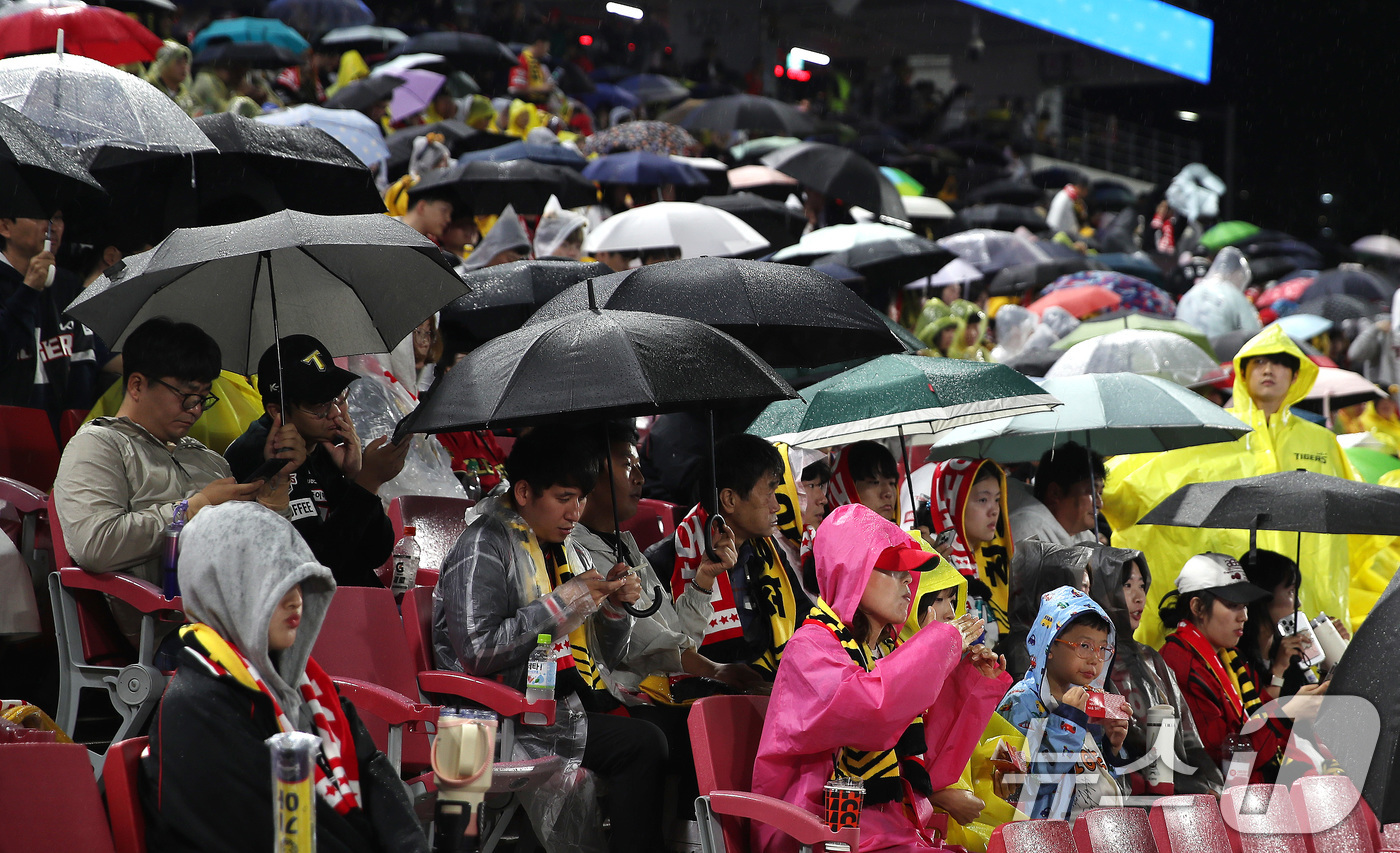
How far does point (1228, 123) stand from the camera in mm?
30312

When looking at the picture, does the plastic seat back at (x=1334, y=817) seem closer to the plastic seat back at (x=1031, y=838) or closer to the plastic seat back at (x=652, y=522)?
the plastic seat back at (x=1031, y=838)

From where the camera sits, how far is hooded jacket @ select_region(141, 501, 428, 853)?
9.59 feet

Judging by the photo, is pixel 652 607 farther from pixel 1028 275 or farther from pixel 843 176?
pixel 1028 275

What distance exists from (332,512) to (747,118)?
1122 centimetres

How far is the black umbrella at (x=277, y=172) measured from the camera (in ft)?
19.0

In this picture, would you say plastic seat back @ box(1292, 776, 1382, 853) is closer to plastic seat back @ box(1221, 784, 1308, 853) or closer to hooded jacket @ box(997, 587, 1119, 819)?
plastic seat back @ box(1221, 784, 1308, 853)

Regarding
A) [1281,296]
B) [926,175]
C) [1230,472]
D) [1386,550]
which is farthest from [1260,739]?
[926,175]

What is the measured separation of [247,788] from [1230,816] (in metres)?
2.79

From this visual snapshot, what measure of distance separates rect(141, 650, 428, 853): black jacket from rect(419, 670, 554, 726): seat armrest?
45.6 inches

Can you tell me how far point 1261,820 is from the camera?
4207 mm

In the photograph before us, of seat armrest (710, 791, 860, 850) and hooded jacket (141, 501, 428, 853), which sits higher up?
hooded jacket (141, 501, 428, 853)

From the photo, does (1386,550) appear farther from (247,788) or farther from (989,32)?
(989,32)

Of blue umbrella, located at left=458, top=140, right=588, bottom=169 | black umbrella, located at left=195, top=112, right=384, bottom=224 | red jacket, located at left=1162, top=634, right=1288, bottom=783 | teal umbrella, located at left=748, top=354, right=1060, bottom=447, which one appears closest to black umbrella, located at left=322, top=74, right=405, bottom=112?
blue umbrella, located at left=458, top=140, right=588, bottom=169

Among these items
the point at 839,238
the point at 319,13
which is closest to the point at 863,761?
the point at 839,238
